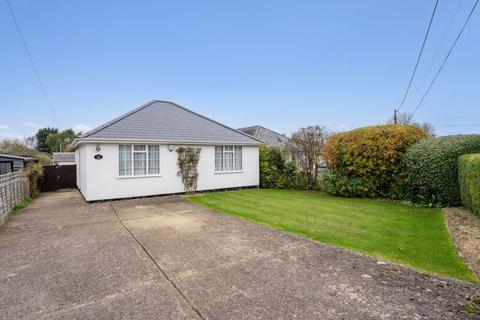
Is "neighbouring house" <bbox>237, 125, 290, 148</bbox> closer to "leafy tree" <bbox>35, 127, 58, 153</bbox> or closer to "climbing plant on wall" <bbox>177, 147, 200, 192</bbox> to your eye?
"climbing plant on wall" <bbox>177, 147, 200, 192</bbox>

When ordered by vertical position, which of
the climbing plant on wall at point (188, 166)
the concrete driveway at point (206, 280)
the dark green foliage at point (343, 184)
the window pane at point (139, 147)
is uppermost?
the window pane at point (139, 147)

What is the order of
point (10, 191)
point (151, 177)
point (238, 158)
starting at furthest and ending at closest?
1. point (238, 158)
2. point (151, 177)
3. point (10, 191)

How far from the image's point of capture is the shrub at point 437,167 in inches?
328

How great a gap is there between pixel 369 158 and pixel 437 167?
2.35m

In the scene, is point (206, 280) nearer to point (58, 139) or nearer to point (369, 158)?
point (369, 158)

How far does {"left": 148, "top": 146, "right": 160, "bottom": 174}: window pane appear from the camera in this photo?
11898 millimetres

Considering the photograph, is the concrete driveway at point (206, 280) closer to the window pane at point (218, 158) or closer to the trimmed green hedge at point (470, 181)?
the trimmed green hedge at point (470, 181)

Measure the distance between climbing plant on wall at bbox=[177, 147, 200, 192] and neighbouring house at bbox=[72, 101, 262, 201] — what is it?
24cm

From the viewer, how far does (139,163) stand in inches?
458

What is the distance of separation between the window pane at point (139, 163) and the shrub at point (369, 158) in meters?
8.95

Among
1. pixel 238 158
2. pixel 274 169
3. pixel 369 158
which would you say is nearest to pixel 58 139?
pixel 238 158

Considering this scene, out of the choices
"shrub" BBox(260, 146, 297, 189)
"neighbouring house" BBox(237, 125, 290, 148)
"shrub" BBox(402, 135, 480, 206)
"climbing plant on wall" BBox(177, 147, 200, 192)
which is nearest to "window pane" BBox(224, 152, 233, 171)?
"climbing plant on wall" BBox(177, 147, 200, 192)

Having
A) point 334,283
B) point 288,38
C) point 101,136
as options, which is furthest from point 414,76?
point 101,136

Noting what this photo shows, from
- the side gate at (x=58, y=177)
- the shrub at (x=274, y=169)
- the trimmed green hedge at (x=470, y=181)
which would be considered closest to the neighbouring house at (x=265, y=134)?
the shrub at (x=274, y=169)
